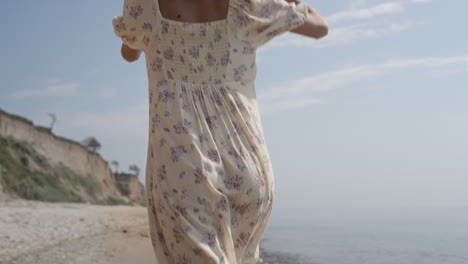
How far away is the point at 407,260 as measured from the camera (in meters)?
14.9

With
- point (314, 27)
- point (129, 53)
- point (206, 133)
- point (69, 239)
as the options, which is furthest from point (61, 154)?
point (206, 133)

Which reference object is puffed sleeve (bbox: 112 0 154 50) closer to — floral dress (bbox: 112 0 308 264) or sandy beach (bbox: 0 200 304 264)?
floral dress (bbox: 112 0 308 264)

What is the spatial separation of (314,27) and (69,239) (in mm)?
5929

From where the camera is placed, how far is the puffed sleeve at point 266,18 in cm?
246

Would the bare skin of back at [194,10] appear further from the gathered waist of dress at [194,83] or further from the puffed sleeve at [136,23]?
the gathered waist of dress at [194,83]

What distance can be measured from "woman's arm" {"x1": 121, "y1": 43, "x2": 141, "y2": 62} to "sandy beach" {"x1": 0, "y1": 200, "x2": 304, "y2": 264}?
3.72 m

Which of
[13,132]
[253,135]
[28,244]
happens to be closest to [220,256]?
[253,135]

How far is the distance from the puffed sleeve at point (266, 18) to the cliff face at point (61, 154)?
15.4 m

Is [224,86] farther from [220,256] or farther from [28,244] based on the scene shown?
[28,244]

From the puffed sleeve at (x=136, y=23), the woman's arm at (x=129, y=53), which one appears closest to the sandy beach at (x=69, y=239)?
the woman's arm at (x=129, y=53)

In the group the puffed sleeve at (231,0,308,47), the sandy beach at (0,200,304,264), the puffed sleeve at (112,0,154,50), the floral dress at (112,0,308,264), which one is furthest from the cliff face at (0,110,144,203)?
the puffed sleeve at (231,0,308,47)

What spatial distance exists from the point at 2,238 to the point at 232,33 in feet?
18.9

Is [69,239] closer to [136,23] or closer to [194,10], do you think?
[136,23]

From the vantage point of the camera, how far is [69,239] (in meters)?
7.56
